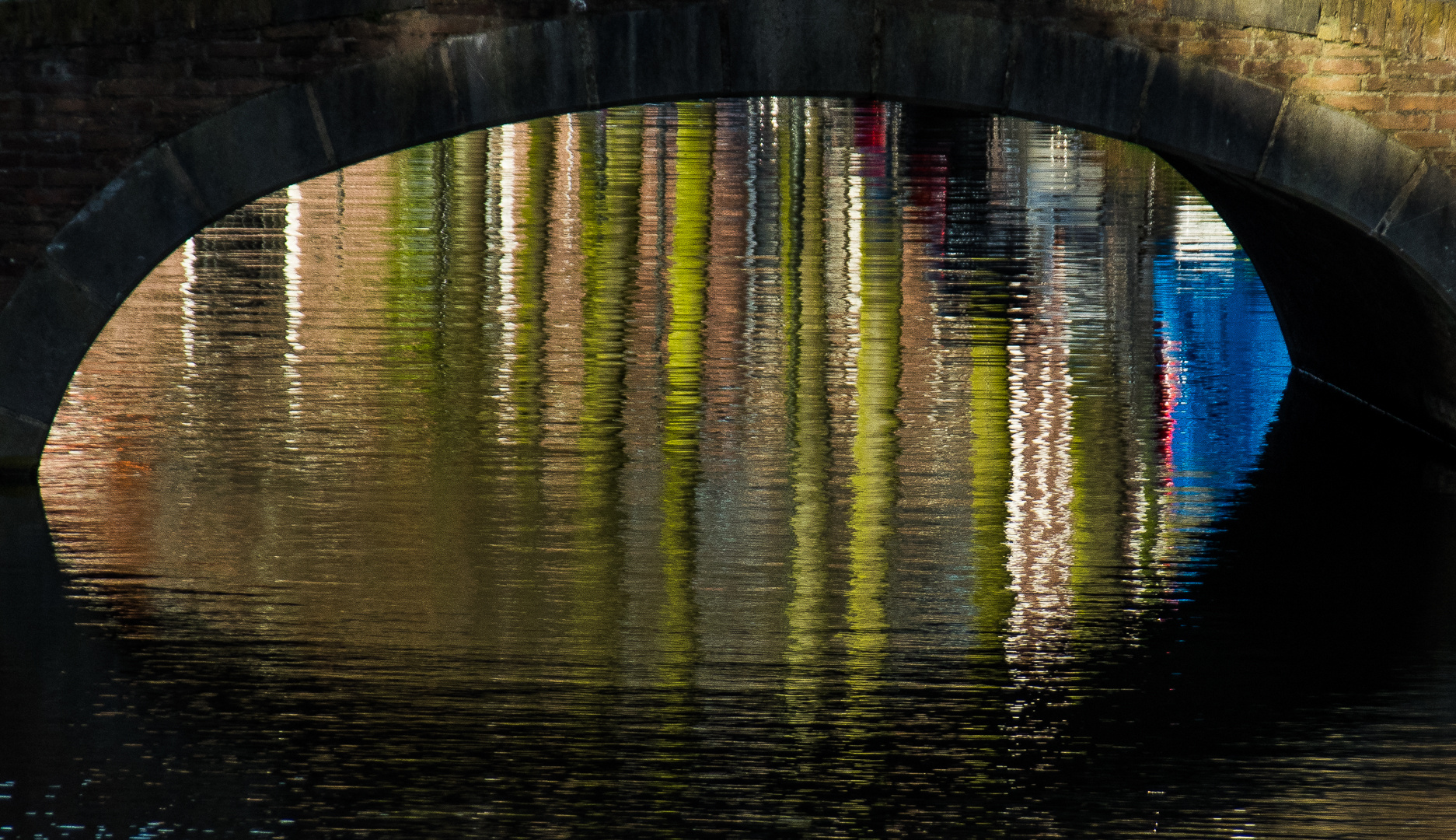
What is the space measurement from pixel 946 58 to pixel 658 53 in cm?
139

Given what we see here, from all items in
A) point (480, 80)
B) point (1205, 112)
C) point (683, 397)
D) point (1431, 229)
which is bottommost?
point (683, 397)

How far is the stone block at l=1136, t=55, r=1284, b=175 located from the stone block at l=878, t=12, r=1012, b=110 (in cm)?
77

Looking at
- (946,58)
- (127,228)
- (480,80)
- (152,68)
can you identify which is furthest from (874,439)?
(152,68)

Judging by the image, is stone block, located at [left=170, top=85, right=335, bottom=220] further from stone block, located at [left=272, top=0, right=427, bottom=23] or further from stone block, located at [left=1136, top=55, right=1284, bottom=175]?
stone block, located at [left=1136, top=55, right=1284, bottom=175]

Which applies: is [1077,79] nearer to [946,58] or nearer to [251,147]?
[946,58]

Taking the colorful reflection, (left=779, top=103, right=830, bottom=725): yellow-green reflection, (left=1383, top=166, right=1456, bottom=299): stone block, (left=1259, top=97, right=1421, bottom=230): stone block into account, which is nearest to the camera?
the colorful reflection

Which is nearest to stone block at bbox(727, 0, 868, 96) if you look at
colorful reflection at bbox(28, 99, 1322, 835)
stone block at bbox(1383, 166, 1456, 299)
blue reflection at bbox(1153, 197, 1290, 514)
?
colorful reflection at bbox(28, 99, 1322, 835)

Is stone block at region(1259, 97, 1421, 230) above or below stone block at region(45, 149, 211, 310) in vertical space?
above

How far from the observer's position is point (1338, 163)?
887 cm

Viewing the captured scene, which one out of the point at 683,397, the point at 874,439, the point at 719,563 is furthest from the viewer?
the point at 683,397

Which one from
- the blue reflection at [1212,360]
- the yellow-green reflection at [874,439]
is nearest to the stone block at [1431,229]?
the blue reflection at [1212,360]

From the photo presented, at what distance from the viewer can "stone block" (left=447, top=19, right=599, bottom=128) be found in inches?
336

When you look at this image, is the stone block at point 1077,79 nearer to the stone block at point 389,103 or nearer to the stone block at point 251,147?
the stone block at point 389,103

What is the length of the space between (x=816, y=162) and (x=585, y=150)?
2894mm
